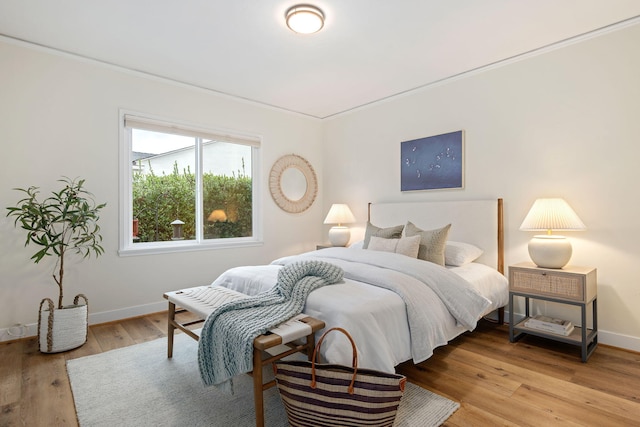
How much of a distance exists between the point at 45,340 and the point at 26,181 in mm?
1323

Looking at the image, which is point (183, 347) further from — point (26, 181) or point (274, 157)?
point (274, 157)

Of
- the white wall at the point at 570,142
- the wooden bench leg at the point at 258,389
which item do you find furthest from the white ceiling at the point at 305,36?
the wooden bench leg at the point at 258,389

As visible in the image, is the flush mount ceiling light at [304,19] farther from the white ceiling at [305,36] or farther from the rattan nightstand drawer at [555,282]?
the rattan nightstand drawer at [555,282]

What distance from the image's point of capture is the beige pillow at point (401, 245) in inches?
117

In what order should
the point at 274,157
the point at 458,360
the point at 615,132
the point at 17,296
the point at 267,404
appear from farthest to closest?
the point at 274,157, the point at 17,296, the point at 615,132, the point at 458,360, the point at 267,404

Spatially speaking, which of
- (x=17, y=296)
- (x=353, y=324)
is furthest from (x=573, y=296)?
(x=17, y=296)

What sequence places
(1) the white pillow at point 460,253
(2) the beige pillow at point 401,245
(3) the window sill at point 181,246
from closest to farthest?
(2) the beige pillow at point 401,245 < (1) the white pillow at point 460,253 < (3) the window sill at point 181,246

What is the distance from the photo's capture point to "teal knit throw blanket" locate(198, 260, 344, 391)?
5.54ft

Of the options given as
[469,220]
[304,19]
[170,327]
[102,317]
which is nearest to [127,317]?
[102,317]

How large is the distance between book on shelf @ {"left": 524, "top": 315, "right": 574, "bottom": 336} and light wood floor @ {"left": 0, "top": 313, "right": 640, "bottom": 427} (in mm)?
147

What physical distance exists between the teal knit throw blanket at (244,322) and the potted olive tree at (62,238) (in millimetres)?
1521

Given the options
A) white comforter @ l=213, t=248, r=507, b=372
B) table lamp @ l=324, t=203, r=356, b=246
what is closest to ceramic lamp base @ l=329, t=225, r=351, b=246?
table lamp @ l=324, t=203, r=356, b=246

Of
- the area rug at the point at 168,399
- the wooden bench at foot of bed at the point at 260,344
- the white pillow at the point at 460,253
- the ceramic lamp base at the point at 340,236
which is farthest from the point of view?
the ceramic lamp base at the point at 340,236

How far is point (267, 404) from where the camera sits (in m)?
1.92
